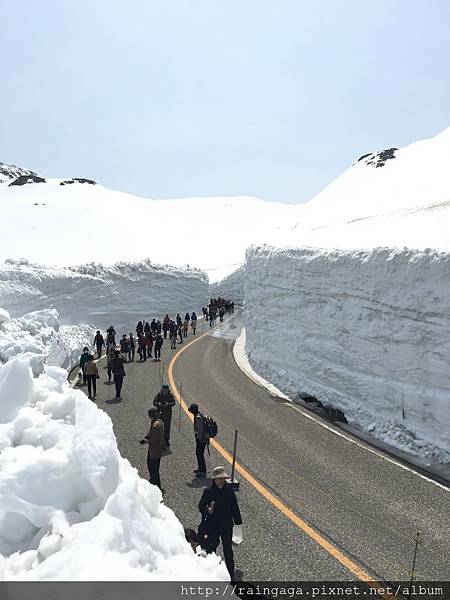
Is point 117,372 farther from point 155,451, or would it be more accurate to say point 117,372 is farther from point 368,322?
point 368,322

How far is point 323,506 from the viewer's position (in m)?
8.23

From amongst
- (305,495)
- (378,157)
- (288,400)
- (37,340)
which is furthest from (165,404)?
(378,157)

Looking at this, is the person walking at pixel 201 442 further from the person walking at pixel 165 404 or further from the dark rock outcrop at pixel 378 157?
the dark rock outcrop at pixel 378 157

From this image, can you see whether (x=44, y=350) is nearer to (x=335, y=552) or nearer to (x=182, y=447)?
(x=182, y=447)

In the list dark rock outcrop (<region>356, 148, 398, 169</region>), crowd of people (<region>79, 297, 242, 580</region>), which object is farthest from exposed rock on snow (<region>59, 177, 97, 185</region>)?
crowd of people (<region>79, 297, 242, 580</region>)

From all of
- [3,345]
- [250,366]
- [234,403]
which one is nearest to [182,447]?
[234,403]

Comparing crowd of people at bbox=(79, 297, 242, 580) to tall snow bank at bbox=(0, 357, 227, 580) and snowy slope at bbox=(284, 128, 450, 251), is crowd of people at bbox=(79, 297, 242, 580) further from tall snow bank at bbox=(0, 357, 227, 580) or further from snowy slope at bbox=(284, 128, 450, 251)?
snowy slope at bbox=(284, 128, 450, 251)

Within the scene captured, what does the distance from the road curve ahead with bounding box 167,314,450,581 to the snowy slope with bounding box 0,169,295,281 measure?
2781cm

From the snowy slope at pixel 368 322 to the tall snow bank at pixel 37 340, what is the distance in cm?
791

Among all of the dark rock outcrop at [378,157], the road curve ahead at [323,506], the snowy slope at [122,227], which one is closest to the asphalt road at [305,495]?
the road curve ahead at [323,506]

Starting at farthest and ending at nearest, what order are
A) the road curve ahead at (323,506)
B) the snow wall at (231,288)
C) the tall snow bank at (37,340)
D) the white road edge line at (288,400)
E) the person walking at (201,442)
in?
the snow wall at (231,288) < the tall snow bank at (37,340) < the white road edge line at (288,400) < the person walking at (201,442) < the road curve ahead at (323,506)

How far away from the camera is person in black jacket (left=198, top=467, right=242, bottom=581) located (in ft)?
19.7

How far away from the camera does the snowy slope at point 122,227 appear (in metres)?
50.0

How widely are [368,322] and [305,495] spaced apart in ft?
20.3
